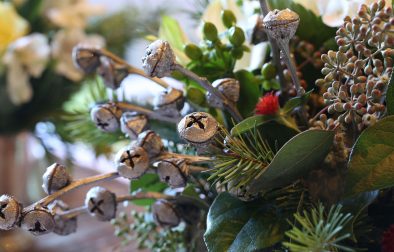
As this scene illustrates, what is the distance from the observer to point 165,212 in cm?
39

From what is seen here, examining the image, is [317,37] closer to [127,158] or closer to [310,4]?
[310,4]

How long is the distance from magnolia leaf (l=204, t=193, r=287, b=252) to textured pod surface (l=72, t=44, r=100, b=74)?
0.49 ft

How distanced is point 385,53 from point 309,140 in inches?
2.7

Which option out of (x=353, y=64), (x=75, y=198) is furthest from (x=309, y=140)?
(x=75, y=198)

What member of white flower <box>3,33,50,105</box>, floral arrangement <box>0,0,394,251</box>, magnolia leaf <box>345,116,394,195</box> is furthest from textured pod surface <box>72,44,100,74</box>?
white flower <box>3,33,50,105</box>

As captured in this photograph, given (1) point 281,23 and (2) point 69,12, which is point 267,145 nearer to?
(1) point 281,23

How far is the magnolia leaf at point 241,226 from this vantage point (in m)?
0.32

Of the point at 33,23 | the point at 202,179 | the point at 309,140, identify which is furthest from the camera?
the point at 33,23

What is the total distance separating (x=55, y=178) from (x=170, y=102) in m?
0.09

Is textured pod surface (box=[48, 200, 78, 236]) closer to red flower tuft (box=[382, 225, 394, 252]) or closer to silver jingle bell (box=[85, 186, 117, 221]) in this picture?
silver jingle bell (box=[85, 186, 117, 221])

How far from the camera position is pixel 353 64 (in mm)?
319

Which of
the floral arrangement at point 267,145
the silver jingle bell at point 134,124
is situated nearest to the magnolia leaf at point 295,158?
the floral arrangement at point 267,145

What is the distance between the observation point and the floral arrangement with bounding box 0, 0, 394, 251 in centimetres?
31

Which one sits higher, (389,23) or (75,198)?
(389,23)
